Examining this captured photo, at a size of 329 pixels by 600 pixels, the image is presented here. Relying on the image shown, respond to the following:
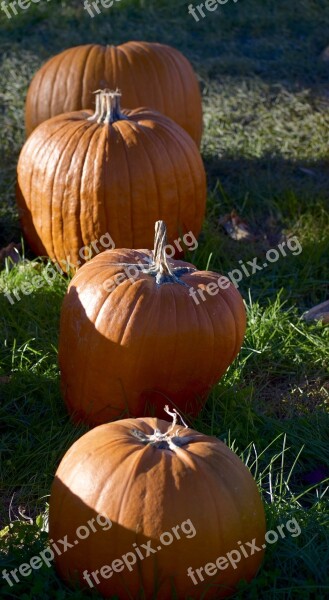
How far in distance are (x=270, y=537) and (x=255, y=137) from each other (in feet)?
14.0

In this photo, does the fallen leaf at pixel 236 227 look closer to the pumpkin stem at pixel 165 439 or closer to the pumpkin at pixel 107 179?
the pumpkin at pixel 107 179

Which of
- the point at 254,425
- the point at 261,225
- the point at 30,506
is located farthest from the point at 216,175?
the point at 30,506

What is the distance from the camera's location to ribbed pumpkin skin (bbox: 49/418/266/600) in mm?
2615

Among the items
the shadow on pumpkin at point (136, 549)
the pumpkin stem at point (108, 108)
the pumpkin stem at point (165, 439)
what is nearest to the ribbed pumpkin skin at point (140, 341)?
the pumpkin stem at point (165, 439)

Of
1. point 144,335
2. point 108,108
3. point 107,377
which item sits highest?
Answer: point 108,108

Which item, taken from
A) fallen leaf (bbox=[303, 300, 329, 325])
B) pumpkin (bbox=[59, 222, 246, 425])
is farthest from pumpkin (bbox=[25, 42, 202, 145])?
pumpkin (bbox=[59, 222, 246, 425])

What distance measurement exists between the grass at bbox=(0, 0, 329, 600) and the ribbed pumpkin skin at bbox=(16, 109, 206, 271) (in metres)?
0.30

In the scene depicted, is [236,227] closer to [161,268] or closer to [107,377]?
[161,268]

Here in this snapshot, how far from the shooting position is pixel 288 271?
16.4ft

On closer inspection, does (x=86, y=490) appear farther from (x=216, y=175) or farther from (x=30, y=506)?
(x=216, y=175)

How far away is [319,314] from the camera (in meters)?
4.44

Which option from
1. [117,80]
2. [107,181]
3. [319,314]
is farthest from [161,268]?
[117,80]

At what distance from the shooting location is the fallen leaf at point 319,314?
14.5ft

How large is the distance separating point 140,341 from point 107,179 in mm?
1294
